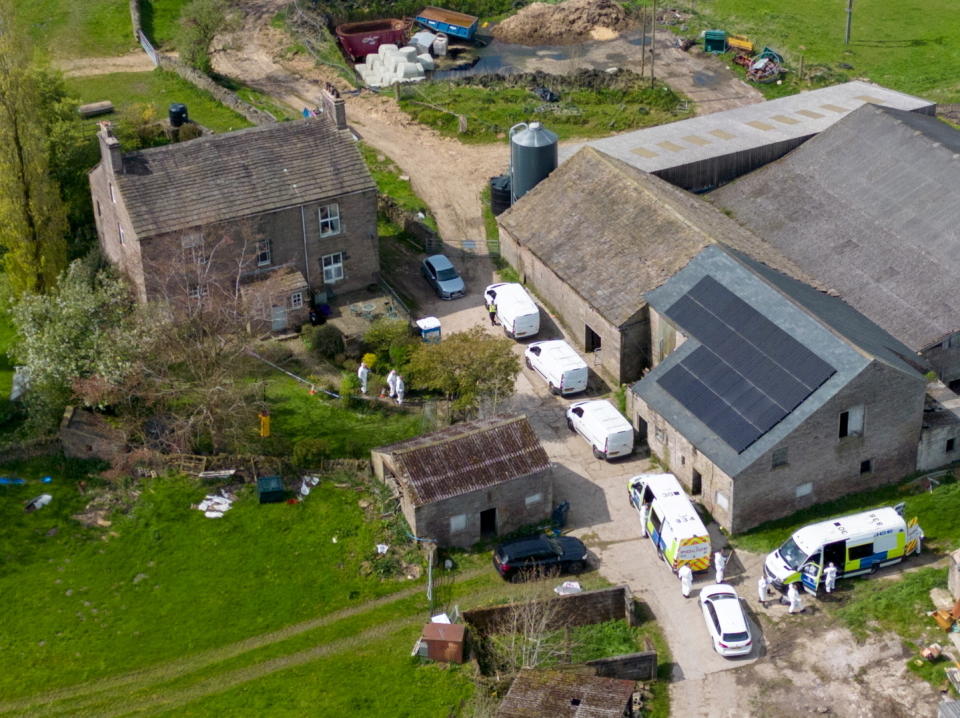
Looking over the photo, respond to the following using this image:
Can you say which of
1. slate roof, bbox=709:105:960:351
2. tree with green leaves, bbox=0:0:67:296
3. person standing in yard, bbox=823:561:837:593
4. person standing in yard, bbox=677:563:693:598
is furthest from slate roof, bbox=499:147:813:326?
tree with green leaves, bbox=0:0:67:296

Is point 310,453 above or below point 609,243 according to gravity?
below

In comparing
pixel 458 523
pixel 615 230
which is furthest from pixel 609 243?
pixel 458 523

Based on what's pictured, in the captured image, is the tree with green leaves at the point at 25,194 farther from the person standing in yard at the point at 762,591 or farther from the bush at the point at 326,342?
the person standing in yard at the point at 762,591

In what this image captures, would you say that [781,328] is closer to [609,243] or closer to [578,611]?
[609,243]

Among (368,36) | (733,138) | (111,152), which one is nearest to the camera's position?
(111,152)

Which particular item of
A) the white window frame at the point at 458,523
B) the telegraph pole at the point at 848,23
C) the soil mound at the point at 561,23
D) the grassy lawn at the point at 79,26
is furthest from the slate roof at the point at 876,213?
the grassy lawn at the point at 79,26

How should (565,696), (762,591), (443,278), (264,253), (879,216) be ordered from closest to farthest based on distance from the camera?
(565,696), (762,591), (264,253), (879,216), (443,278)

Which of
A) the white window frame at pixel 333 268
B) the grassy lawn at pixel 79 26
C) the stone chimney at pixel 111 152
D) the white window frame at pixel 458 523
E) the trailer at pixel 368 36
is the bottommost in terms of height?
the white window frame at pixel 458 523
